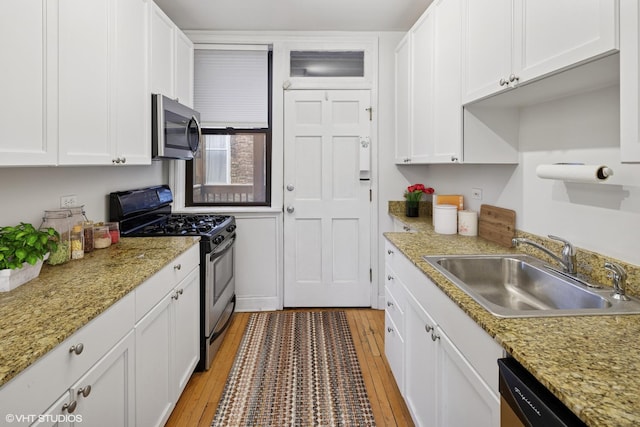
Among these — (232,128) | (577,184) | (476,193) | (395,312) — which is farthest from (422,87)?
(232,128)

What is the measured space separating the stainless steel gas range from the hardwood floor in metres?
0.10

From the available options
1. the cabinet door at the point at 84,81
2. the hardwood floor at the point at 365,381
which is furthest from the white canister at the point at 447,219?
the cabinet door at the point at 84,81

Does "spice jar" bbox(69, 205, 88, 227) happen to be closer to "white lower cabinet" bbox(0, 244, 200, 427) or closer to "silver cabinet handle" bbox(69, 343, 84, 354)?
"white lower cabinet" bbox(0, 244, 200, 427)

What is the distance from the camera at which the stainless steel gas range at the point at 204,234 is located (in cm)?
236

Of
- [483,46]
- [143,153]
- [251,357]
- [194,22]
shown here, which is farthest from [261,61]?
[251,357]

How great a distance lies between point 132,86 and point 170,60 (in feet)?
2.25

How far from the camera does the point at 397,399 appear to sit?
2107 mm

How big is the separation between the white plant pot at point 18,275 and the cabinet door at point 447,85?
6.80 ft

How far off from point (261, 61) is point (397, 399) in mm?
2985

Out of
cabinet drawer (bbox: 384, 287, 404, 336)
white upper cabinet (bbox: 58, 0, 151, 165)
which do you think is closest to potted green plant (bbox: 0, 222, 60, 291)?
white upper cabinet (bbox: 58, 0, 151, 165)

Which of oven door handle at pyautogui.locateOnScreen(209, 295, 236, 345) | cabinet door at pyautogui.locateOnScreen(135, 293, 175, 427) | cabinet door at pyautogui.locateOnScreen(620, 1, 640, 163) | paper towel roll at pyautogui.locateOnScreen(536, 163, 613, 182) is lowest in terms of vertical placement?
oven door handle at pyautogui.locateOnScreen(209, 295, 236, 345)

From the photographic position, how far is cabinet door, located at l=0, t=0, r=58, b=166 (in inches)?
47.2

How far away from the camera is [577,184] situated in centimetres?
158

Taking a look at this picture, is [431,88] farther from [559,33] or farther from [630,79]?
[630,79]
